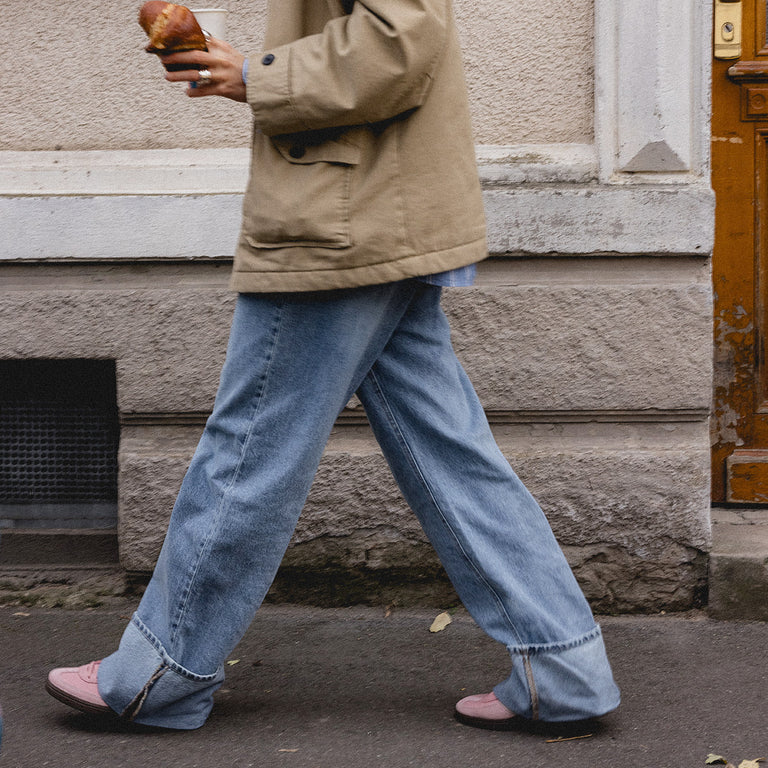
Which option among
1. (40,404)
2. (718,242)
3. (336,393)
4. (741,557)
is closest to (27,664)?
(40,404)

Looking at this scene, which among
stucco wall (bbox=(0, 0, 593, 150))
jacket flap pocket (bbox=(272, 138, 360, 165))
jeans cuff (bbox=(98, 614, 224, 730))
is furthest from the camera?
stucco wall (bbox=(0, 0, 593, 150))

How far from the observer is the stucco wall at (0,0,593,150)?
9.91 ft

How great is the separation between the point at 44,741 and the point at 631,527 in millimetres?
1672

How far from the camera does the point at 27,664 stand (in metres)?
2.68

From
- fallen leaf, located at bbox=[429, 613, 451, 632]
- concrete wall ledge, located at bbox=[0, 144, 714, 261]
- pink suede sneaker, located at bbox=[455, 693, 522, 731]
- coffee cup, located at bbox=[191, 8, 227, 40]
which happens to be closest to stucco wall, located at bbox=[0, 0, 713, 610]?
concrete wall ledge, located at bbox=[0, 144, 714, 261]

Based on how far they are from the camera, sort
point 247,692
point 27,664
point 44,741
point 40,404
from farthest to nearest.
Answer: point 40,404
point 27,664
point 247,692
point 44,741

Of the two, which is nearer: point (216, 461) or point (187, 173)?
point (216, 461)

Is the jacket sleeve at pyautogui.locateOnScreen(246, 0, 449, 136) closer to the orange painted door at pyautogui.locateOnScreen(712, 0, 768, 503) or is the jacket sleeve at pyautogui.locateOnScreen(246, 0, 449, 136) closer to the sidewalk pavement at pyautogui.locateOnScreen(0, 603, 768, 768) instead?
the sidewalk pavement at pyautogui.locateOnScreen(0, 603, 768, 768)

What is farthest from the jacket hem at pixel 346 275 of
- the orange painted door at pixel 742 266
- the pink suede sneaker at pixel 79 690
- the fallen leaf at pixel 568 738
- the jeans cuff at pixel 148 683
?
the orange painted door at pixel 742 266

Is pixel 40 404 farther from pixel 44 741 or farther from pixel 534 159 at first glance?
pixel 534 159

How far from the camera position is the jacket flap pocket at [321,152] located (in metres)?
1.90

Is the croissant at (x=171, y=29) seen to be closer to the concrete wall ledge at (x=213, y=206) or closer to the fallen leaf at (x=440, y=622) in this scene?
the concrete wall ledge at (x=213, y=206)

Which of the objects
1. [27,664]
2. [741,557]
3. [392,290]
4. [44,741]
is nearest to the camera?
[392,290]

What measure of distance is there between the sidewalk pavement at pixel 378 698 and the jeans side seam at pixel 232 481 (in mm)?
298
